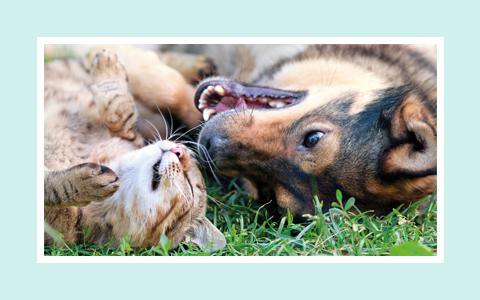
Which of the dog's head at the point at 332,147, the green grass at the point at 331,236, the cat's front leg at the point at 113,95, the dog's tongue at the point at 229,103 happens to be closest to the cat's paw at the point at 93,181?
the green grass at the point at 331,236

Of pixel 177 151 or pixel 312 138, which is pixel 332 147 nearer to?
pixel 312 138

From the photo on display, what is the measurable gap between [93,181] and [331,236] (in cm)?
160

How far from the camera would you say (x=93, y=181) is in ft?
18.2

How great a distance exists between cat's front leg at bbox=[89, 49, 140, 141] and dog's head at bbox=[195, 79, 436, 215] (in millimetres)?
713

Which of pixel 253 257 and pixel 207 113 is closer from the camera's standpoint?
pixel 253 257

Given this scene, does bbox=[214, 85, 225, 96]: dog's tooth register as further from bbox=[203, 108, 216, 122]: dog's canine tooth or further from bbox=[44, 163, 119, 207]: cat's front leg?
bbox=[44, 163, 119, 207]: cat's front leg

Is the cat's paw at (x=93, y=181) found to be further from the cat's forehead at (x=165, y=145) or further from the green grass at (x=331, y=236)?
the cat's forehead at (x=165, y=145)

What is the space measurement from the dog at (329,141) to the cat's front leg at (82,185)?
845 mm

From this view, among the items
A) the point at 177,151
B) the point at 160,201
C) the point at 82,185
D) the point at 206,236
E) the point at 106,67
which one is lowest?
the point at 206,236

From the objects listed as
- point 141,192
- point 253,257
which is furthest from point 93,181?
point 253,257

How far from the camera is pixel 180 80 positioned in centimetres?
712

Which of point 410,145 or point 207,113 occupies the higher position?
point 207,113

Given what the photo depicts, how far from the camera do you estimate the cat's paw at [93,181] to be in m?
5.56

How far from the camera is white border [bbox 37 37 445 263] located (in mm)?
5832
